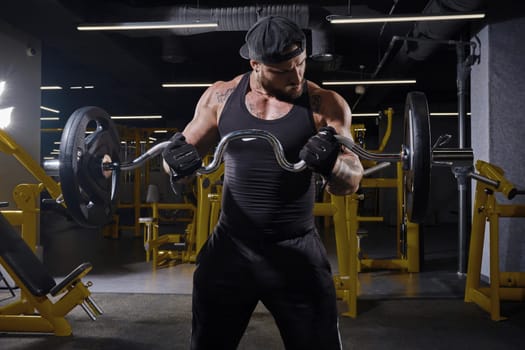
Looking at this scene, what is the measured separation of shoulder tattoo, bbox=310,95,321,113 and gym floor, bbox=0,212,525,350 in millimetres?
1554

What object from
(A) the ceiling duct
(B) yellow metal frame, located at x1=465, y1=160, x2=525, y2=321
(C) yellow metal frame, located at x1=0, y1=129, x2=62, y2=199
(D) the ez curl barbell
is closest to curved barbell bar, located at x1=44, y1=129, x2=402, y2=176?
(D) the ez curl barbell

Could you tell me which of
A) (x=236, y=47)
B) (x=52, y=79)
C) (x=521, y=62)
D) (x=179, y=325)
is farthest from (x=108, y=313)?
(x=52, y=79)

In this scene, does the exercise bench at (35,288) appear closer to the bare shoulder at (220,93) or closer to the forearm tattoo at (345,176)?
the bare shoulder at (220,93)

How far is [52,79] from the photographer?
8188mm

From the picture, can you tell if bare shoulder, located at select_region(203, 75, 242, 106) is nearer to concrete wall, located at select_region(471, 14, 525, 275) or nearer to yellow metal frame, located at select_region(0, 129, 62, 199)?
yellow metal frame, located at select_region(0, 129, 62, 199)

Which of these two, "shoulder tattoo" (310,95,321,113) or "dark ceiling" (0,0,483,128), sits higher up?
"dark ceiling" (0,0,483,128)

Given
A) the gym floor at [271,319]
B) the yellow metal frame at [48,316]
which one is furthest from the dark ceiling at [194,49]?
the yellow metal frame at [48,316]

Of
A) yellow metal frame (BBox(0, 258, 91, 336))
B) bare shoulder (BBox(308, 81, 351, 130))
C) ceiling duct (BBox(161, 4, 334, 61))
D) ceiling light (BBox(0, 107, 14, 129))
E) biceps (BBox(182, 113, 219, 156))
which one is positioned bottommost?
yellow metal frame (BBox(0, 258, 91, 336))

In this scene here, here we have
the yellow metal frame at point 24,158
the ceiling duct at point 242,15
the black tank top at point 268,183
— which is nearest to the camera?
the black tank top at point 268,183

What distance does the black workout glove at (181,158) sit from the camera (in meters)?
1.12

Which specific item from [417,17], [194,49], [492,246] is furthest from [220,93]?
[194,49]

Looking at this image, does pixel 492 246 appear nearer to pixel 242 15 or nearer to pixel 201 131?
pixel 201 131

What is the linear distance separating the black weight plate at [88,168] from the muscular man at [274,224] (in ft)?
1.03

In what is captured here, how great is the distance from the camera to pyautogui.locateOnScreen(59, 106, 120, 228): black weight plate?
46.3 inches
